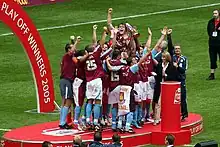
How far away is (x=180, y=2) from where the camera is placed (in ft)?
151

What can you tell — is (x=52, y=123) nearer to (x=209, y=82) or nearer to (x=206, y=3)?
(x=209, y=82)

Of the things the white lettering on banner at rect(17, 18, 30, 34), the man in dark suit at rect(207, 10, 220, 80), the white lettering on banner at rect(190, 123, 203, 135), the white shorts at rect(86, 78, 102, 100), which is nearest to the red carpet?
the white lettering on banner at rect(190, 123, 203, 135)

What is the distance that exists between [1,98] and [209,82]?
20.3ft

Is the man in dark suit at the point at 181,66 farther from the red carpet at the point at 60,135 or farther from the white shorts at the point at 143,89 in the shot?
the white shorts at the point at 143,89

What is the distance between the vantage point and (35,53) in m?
28.4

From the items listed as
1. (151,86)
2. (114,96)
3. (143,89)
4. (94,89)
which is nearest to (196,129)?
(151,86)

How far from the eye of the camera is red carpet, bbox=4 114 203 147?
23.7 meters

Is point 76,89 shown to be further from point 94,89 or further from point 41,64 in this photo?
point 41,64

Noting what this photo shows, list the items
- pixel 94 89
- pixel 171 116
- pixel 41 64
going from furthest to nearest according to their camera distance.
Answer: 1. pixel 41 64
2. pixel 171 116
3. pixel 94 89

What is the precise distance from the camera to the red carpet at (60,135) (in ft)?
77.9

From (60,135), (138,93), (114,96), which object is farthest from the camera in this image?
(138,93)

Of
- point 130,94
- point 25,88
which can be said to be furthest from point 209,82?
point 130,94

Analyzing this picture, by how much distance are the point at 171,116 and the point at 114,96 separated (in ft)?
4.57

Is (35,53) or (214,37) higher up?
(214,37)
